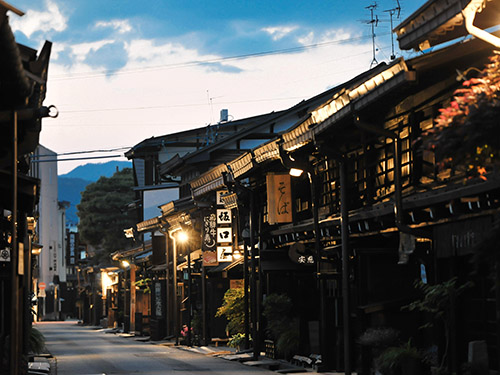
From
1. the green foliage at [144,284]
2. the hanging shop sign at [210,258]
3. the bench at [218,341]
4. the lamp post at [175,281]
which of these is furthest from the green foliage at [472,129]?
the green foliage at [144,284]

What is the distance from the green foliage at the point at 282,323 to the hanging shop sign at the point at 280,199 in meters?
3.36

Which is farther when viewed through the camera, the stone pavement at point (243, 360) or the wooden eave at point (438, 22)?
the stone pavement at point (243, 360)

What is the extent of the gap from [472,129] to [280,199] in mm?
21500

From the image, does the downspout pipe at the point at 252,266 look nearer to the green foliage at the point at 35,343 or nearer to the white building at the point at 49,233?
the green foliage at the point at 35,343

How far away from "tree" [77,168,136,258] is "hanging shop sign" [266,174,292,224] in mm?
68851

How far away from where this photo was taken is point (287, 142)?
1204 inches

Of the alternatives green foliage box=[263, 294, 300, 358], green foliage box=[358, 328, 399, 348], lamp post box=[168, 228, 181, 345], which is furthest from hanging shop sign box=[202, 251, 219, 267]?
→ green foliage box=[358, 328, 399, 348]

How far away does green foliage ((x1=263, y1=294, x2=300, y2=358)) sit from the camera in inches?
1324

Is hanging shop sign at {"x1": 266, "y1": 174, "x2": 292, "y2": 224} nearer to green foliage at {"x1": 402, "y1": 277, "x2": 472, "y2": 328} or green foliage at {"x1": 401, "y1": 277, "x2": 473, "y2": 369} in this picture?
green foliage at {"x1": 401, "y1": 277, "x2": 473, "y2": 369}

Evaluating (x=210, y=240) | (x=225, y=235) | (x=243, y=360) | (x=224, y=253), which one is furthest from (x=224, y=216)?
(x=243, y=360)

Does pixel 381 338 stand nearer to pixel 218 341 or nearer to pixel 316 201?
pixel 316 201

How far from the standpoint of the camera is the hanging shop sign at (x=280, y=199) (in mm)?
33281

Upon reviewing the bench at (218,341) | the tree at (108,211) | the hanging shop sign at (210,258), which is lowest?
the bench at (218,341)

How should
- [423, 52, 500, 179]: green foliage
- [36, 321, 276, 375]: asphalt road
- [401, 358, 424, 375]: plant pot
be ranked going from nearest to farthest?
[423, 52, 500, 179]: green foliage, [401, 358, 424, 375]: plant pot, [36, 321, 276, 375]: asphalt road
